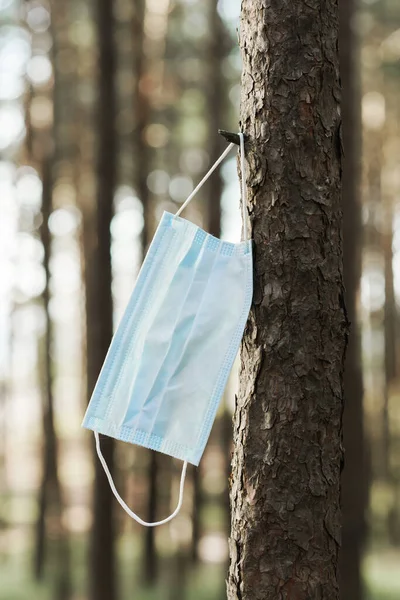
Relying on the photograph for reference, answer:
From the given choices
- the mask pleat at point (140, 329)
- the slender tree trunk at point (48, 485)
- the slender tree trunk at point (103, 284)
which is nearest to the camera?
the mask pleat at point (140, 329)

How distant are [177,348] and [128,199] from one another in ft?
43.9

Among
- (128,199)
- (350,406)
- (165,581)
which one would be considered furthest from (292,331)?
(128,199)

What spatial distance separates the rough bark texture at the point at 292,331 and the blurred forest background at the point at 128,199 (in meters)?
5.05

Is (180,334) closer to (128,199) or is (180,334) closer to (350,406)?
(350,406)

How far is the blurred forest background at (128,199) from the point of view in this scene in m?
8.12

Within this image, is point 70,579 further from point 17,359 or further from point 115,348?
point 115,348

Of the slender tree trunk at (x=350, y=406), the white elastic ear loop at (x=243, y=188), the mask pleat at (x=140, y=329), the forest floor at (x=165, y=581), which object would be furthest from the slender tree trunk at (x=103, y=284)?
the white elastic ear loop at (x=243, y=188)

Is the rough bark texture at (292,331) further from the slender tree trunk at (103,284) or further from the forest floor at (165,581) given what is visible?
the forest floor at (165,581)

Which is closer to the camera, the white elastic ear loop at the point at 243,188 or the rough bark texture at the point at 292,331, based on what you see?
the rough bark texture at the point at 292,331

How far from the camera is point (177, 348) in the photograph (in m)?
2.44

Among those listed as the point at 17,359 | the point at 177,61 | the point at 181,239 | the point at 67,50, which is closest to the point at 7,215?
the point at 67,50

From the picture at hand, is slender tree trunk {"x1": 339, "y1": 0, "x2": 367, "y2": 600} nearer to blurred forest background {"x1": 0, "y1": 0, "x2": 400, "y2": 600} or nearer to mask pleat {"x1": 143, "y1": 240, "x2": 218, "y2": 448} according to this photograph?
blurred forest background {"x1": 0, "y1": 0, "x2": 400, "y2": 600}

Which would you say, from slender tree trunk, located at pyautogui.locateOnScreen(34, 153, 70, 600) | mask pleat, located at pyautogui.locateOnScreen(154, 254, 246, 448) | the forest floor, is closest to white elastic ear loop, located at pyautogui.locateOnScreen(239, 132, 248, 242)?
mask pleat, located at pyautogui.locateOnScreen(154, 254, 246, 448)

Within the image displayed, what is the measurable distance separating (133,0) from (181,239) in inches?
368
